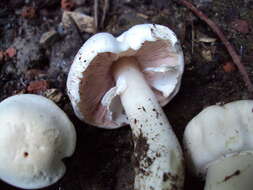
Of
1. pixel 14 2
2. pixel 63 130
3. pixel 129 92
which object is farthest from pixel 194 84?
pixel 14 2

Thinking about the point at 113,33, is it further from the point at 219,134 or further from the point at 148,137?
the point at 219,134

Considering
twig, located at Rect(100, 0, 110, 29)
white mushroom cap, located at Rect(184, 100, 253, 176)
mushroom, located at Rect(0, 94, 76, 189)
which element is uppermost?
twig, located at Rect(100, 0, 110, 29)

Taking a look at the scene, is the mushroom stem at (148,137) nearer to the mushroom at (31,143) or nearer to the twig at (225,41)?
the mushroom at (31,143)

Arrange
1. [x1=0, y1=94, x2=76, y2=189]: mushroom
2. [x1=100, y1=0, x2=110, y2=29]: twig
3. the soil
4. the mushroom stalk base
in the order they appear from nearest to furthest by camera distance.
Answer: the mushroom stalk base
[x1=0, y1=94, x2=76, y2=189]: mushroom
the soil
[x1=100, y1=0, x2=110, y2=29]: twig

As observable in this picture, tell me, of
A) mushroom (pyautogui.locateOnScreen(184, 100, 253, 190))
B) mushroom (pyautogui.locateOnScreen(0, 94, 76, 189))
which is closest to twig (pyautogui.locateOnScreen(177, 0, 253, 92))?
mushroom (pyautogui.locateOnScreen(184, 100, 253, 190))

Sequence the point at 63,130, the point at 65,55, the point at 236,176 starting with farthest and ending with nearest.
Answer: the point at 65,55 → the point at 63,130 → the point at 236,176

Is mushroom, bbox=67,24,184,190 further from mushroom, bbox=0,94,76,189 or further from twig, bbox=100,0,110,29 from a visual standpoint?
twig, bbox=100,0,110,29

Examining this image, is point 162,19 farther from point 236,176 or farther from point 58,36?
point 236,176

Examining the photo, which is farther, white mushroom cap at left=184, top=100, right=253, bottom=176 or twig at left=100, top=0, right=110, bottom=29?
twig at left=100, top=0, right=110, bottom=29
